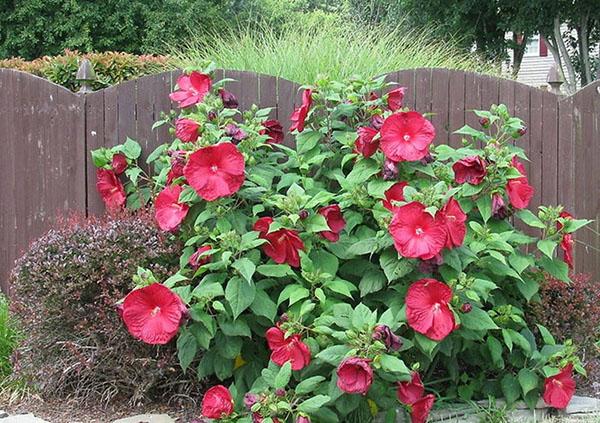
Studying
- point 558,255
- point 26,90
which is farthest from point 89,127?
point 558,255

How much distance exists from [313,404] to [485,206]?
1.28m

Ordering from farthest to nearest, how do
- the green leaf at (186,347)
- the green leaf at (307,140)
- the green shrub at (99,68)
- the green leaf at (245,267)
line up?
the green shrub at (99,68), the green leaf at (307,140), the green leaf at (186,347), the green leaf at (245,267)

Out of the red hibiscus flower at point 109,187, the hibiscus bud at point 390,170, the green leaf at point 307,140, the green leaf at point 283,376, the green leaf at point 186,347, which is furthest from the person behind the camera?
the red hibiscus flower at point 109,187

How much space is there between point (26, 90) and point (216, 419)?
2855mm

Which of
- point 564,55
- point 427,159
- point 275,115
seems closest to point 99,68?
point 275,115

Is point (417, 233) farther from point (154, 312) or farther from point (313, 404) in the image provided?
point (154, 312)

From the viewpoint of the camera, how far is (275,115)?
480 cm

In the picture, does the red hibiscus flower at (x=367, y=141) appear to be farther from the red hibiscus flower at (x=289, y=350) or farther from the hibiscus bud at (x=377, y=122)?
the red hibiscus flower at (x=289, y=350)

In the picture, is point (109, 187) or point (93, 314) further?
point (109, 187)

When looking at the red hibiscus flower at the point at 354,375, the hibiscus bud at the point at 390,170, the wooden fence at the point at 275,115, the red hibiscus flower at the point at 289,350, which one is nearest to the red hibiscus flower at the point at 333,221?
the hibiscus bud at the point at 390,170

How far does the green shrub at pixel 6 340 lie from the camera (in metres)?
4.45

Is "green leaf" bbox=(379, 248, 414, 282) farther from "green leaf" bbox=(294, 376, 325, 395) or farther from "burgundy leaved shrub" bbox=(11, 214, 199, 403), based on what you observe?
"burgundy leaved shrub" bbox=(11, 214, 199, 403)

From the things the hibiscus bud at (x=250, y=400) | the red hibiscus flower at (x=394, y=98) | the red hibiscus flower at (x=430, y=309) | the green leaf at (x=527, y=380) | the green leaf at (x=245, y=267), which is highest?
the red hibiscus flower at (x=394, y=98)

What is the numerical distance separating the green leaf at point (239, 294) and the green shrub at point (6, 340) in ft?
5.67
